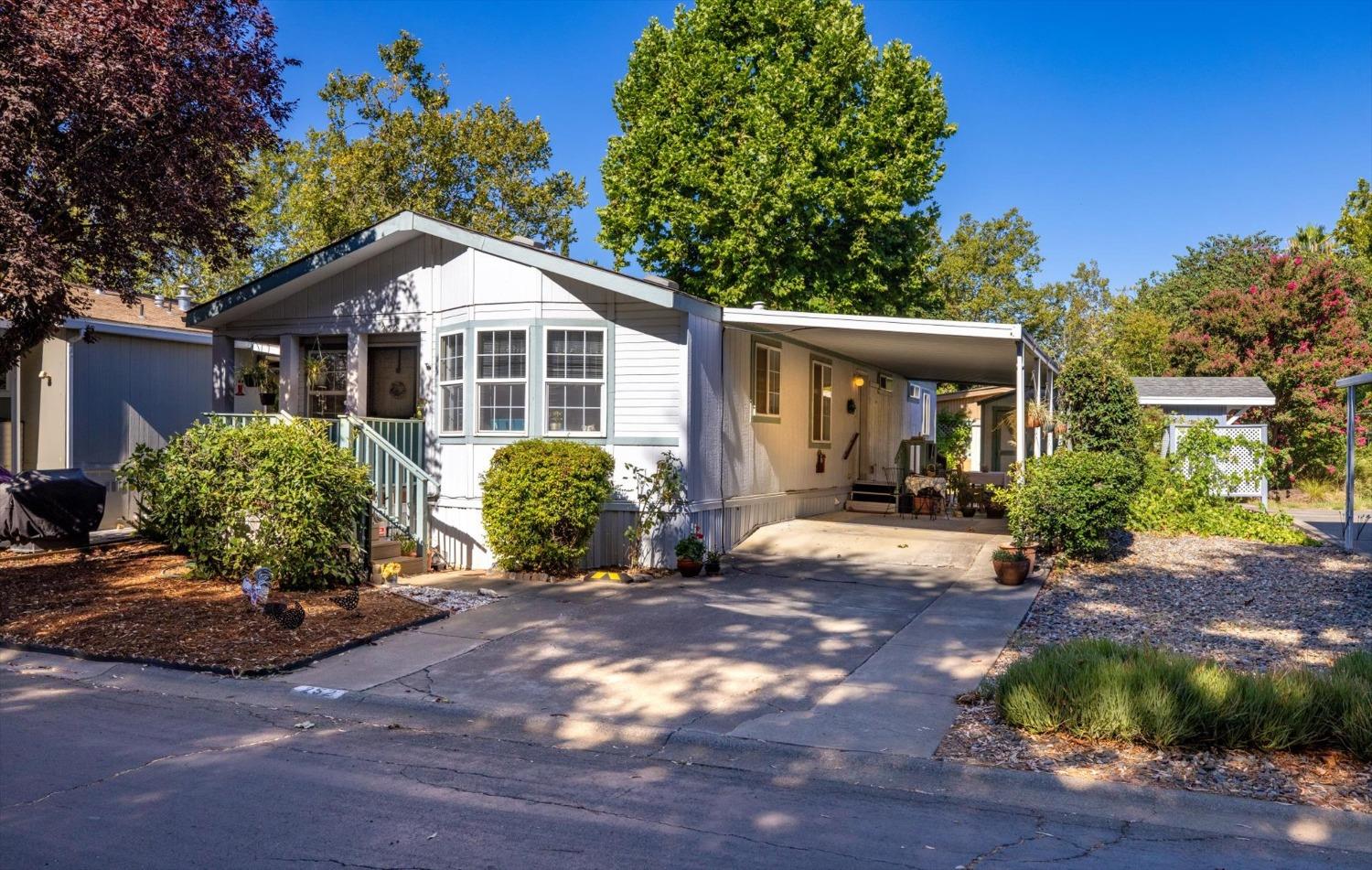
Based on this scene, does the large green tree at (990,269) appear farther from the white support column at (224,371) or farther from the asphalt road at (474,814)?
the asphalt road at (474,814)

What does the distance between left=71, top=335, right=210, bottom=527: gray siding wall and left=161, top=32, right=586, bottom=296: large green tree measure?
850 cm

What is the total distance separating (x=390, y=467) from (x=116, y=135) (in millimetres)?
4667

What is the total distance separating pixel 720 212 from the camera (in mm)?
22578

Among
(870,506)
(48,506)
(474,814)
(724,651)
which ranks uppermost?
(48,506)

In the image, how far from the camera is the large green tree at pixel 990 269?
118 ft

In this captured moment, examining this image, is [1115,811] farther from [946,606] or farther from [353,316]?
[353,316]

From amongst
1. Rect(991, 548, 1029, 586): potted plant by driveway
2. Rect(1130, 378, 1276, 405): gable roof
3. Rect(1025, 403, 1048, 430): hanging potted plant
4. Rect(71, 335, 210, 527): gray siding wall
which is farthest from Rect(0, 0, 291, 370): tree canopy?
Rect(1130, 378, 1276, 405): gable roof

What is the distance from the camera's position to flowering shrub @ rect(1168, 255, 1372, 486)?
25.2 metres

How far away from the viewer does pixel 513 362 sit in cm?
1245

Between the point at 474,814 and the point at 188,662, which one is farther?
the point at 188,662

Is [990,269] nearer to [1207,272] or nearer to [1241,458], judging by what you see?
[1207,272]

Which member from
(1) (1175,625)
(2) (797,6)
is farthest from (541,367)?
(2) (797,6)

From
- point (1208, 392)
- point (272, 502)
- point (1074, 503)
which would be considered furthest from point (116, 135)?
point (1208, 392)

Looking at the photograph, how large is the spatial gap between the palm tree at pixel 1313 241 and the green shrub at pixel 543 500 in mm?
32390
